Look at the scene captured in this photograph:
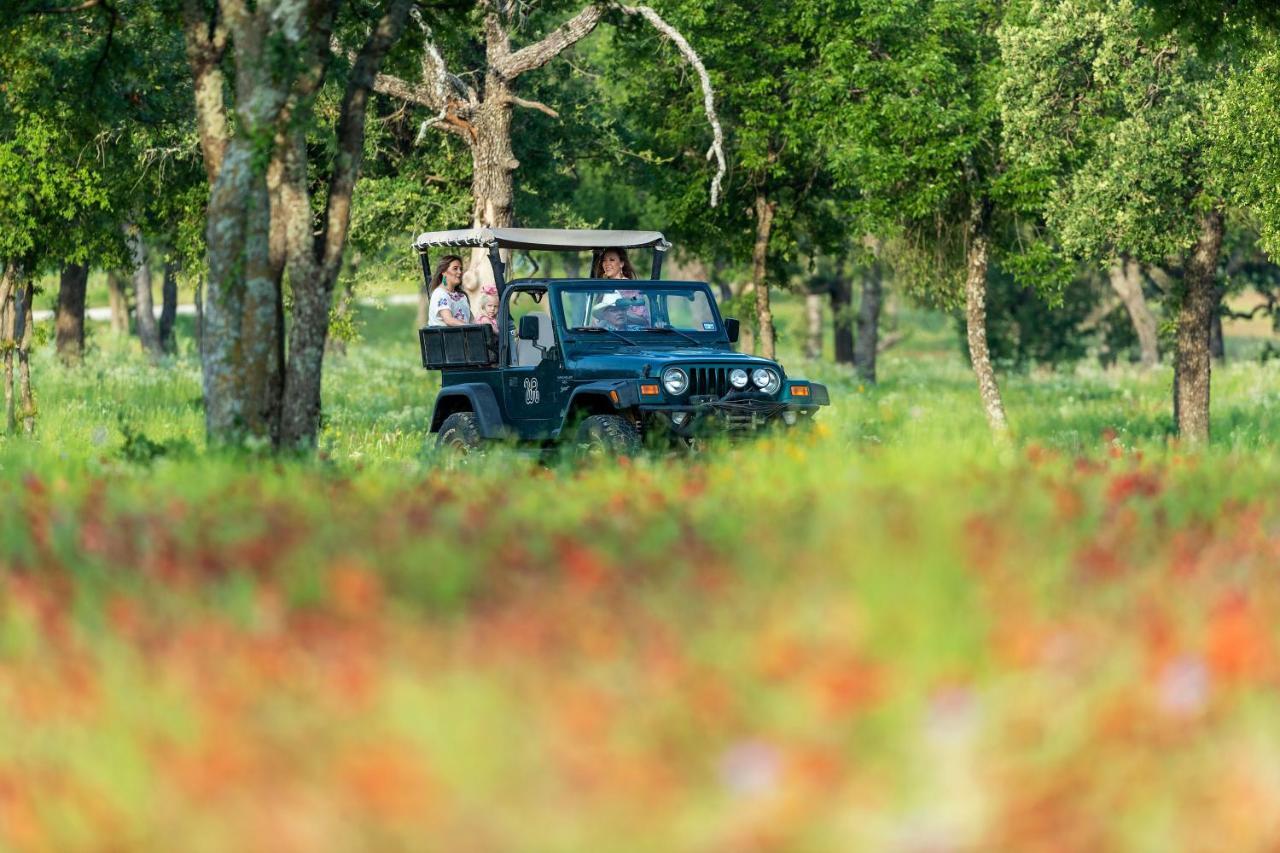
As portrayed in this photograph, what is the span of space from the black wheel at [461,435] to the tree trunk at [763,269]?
1297 cm

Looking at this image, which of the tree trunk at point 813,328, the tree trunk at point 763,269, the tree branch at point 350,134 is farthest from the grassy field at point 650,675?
the tree trunk at point 813,328

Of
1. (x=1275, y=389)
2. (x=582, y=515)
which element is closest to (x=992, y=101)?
(x=1275, y=389)

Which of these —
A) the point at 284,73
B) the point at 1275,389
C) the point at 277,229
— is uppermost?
the point at 284,73

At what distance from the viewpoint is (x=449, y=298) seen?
57.3 feet

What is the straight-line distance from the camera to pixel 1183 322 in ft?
86.4

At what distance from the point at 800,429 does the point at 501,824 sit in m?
9.74

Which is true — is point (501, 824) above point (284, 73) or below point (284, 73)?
below

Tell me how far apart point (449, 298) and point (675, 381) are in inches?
141

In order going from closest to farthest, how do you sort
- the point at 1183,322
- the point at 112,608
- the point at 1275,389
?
the point at 112,608
the point at 1183,322
the point at 1275,389

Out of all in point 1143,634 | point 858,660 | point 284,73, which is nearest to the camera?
point 858,660

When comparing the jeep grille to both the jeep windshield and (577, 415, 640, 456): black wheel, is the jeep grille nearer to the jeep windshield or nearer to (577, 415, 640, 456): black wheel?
(577, 415, 640, 456): black wheel

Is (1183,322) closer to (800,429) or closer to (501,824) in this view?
(800,429)

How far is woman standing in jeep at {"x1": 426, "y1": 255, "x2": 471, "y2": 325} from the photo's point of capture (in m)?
17.4

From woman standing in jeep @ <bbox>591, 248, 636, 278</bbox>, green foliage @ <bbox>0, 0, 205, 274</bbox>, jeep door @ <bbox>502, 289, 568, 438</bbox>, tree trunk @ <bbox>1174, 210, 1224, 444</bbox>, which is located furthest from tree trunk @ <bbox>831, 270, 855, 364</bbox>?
jeep door @ <bbox>502, 289, 568, 438</bbox>
